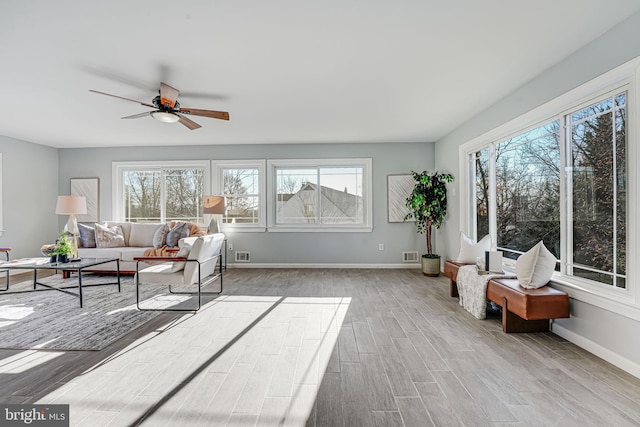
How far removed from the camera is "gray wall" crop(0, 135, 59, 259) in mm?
5250

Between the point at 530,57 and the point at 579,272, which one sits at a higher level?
the point at 530,57

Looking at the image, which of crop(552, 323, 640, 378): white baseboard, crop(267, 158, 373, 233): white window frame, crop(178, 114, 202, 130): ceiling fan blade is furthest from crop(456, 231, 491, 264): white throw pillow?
crop(178, 114, 202, 130): ceiling fan blade

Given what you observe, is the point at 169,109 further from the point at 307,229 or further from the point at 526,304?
the point at 526,304

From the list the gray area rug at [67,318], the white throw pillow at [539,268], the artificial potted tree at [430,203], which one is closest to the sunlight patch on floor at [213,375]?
the gray area rug at [67,318]

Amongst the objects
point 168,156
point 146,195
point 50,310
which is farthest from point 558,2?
point 146,195

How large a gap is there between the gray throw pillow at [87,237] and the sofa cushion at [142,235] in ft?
1.88

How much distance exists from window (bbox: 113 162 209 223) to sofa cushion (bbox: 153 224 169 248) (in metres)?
0.77

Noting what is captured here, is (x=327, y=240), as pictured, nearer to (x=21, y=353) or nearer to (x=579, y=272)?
(x=579, y=272)

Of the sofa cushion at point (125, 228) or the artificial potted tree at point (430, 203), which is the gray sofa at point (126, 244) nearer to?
the sofa cushion at point (125, 228)

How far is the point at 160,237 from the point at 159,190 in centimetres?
140

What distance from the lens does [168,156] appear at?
6.06 meters

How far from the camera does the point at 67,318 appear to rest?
308 cm

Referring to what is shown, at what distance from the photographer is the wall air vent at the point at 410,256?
581 cm

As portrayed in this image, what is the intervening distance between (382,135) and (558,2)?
11.3ft
